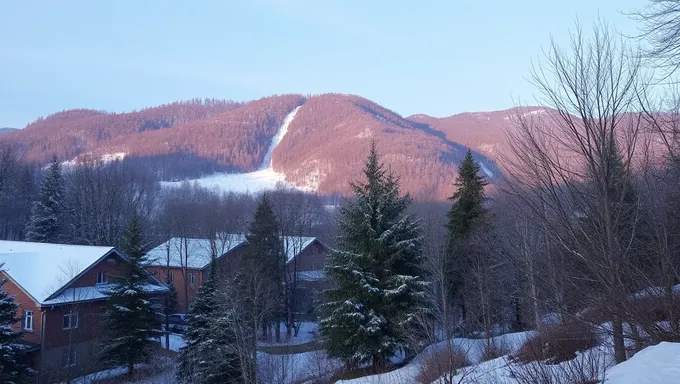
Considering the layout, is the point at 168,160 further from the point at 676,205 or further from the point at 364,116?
the point at 676,205

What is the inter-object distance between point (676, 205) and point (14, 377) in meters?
21.2

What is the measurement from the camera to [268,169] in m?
164

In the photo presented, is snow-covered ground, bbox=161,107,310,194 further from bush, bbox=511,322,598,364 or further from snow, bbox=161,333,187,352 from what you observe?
bush, bbox=511,322,598,364

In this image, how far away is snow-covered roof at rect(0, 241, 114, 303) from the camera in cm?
2493

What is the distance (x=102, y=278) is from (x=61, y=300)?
335cm

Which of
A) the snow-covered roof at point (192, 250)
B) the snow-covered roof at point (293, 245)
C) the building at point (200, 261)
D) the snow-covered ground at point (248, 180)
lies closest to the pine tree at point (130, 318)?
the building at point (200, 261)

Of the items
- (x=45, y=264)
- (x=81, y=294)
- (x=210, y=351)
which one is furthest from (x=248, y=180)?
(x=210, y=351)

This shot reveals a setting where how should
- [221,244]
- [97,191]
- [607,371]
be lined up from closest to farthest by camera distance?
[607,371], [221,244], [97,191]

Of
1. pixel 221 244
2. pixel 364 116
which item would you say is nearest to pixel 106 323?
pixel 221 244

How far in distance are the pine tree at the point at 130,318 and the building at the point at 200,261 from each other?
12.2m

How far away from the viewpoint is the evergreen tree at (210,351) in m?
18.4

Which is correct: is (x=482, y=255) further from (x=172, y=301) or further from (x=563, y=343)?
(x=172, y=301)

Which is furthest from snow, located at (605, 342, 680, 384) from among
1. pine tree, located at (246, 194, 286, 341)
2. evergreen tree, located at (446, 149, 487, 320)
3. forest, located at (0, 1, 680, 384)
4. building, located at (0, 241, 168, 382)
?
pine tree, located at (246, 194, 286, 341)

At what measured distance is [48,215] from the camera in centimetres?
4578
